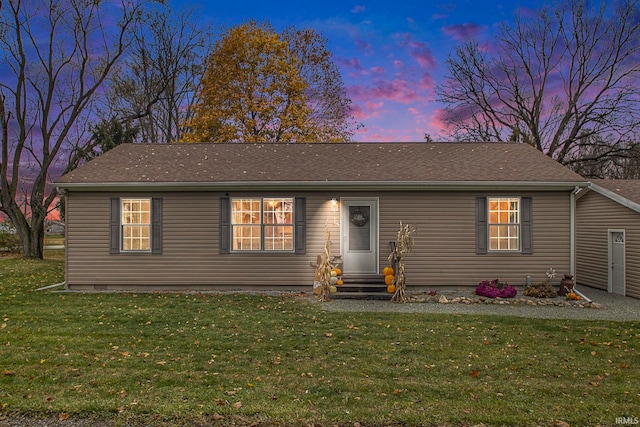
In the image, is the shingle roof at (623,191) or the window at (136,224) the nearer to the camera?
the shingle roof at (623,191)

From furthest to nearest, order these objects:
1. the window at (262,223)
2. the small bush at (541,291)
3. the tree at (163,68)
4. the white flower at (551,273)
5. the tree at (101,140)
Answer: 1. the tree at (163,68)
2. the tree at (101,140)
3. the window at (262,223)
4. the white flower at (551,273)
5. the small bush at (541,291)


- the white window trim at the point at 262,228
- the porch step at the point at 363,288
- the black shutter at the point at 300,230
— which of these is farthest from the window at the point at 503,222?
the white window trim at the point at 262,228

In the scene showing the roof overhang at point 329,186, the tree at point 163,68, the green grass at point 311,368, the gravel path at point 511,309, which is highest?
the tree at point 163,68

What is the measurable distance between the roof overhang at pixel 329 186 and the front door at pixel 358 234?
0.51 m

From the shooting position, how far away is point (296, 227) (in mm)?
11828

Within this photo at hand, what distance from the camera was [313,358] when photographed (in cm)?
575

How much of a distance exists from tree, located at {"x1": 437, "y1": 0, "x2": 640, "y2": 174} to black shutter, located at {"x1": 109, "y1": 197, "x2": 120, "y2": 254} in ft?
58.2

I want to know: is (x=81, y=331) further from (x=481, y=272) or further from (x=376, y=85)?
(x=376, y=85)

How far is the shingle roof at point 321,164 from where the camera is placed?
11586mm

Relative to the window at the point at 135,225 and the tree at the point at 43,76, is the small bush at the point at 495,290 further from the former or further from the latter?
the tree at the point at 43,76

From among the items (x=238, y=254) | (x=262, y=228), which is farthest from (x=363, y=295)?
(x=238, y=254)

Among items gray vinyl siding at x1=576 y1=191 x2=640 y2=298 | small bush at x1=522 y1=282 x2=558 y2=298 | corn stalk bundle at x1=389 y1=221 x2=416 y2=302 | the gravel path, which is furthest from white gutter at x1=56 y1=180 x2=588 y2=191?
the gravel path

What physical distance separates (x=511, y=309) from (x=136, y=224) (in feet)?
31.5

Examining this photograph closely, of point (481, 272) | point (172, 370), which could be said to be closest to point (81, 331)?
point (172, 370)
